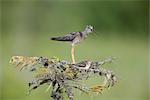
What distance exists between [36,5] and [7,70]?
1.71m

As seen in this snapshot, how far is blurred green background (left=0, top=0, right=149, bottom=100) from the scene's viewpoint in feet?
16.5

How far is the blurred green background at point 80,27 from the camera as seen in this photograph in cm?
502

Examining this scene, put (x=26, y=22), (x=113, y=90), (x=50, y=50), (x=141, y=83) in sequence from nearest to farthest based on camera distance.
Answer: (x=113, y=90) < (x=141, y=83) < (x=50, y=50) < (x=26, y=22)

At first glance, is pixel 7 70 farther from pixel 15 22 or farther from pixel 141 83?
pixel 15 22

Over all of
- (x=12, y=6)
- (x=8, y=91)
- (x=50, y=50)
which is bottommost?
(x=8, y=91)

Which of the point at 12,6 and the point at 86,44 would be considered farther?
the point at 12,6

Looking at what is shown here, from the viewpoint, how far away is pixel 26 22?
5.81 metres

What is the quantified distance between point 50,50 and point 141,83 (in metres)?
1.09

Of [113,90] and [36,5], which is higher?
[36,5]

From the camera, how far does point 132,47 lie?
552 centimetres

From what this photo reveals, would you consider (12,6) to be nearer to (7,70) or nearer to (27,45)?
(27,45)

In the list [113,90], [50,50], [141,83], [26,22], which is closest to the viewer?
[113,90]

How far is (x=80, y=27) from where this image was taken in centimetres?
563

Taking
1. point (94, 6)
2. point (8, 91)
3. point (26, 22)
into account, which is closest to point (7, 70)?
point (8, 91)
